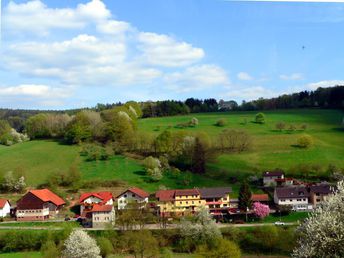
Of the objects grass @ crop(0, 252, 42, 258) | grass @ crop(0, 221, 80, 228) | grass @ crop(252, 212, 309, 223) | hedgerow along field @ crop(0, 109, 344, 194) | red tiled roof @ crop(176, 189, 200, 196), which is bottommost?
grass @ crop(0, 252, 42, 258)

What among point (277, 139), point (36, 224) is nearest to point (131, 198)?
point (36, 224)

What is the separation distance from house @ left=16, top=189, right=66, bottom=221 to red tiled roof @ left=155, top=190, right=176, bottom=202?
3.87 meters

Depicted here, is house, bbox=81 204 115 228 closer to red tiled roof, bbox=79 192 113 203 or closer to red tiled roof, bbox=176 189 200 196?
red tiled roof, bbox=79 192 113 203

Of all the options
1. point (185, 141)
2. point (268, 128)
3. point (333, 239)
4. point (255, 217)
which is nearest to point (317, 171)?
point (255, 217)

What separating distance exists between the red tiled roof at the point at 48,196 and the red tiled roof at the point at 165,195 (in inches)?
151

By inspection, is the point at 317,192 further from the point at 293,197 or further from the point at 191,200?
the point at 191,200

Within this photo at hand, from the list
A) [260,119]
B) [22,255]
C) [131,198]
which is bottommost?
[22,255]

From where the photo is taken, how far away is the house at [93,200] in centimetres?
1702

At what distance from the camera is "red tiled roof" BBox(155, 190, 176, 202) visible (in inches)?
652

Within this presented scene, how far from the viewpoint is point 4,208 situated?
678 inches

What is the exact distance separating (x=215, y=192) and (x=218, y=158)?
4.20 metres

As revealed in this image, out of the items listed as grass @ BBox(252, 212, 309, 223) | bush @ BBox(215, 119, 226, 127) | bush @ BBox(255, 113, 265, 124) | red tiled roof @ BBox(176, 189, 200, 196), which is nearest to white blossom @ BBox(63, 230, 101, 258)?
red tiled roof @ BBox(176, 189, 200, 196)

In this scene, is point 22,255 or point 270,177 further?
point 270,177

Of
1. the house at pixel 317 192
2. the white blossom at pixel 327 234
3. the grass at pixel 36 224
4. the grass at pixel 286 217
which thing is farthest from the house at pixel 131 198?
the white blossom at pixel 327 234
